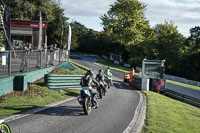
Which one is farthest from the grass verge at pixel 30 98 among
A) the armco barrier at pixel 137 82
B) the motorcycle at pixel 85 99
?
the armco barrier at pixel 137 82

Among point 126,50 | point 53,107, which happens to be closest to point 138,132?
point 53,107

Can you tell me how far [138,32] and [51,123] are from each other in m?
52.0

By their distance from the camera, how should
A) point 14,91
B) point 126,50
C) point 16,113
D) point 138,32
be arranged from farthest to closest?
point 126,50
point 138,32
point 14,91
point 16,113

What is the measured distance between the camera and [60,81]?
1520 cm

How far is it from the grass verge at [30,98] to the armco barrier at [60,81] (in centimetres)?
36

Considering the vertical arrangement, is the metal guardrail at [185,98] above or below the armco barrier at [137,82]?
below

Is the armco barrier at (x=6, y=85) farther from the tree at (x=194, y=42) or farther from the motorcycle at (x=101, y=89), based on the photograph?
the tree at (x=194, y=42)

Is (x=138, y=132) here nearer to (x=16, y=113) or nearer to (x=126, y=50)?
(x=16, y=113)

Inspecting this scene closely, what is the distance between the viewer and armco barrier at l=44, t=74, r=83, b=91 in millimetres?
14595

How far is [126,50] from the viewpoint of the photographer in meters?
64.9

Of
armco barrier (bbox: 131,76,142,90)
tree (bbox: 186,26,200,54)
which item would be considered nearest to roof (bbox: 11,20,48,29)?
armco barrier (bbox: 131,76,142,90)

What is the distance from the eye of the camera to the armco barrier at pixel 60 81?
47.9 feet

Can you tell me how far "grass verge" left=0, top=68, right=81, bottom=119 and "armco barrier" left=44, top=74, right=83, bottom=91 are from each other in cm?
36

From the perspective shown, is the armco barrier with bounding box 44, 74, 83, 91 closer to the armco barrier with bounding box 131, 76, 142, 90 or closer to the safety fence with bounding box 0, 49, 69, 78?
the safety fence with bounding box 0, 49, 69, 78
